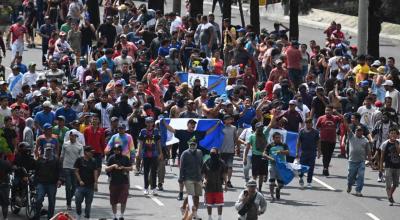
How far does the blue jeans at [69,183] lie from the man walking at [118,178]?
3.94 feet

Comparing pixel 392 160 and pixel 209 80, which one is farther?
pixel 209 80

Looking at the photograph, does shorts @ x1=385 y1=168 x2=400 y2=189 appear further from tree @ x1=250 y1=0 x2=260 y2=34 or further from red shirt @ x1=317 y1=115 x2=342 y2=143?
tree @ x1=250 y1=0 x2=260 y2=34

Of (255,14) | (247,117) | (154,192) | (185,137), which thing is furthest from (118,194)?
(255,14)

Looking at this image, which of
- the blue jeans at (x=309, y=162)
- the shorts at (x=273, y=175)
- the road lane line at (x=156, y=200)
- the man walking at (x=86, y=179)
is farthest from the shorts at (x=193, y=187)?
the blue jeans at (x=309, y=162)

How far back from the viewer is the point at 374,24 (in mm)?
43750

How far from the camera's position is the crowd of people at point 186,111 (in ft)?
88.3

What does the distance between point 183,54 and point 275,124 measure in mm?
9709

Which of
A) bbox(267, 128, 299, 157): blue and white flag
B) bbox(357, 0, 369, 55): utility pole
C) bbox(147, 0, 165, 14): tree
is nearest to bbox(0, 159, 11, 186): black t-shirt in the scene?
bbox(267, 128, 299, 157): blue and white flag

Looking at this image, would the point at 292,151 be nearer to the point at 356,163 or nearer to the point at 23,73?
the point at 356,163

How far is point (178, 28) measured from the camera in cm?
4266

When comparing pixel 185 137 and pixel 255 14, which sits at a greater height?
pixel 255 14

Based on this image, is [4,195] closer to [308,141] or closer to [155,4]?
[308,141]

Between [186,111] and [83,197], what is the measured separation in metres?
5.28

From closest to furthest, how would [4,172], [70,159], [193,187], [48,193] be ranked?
1. [48,193]
2. [4,172]
3. [193,187]
4. [70,159]
